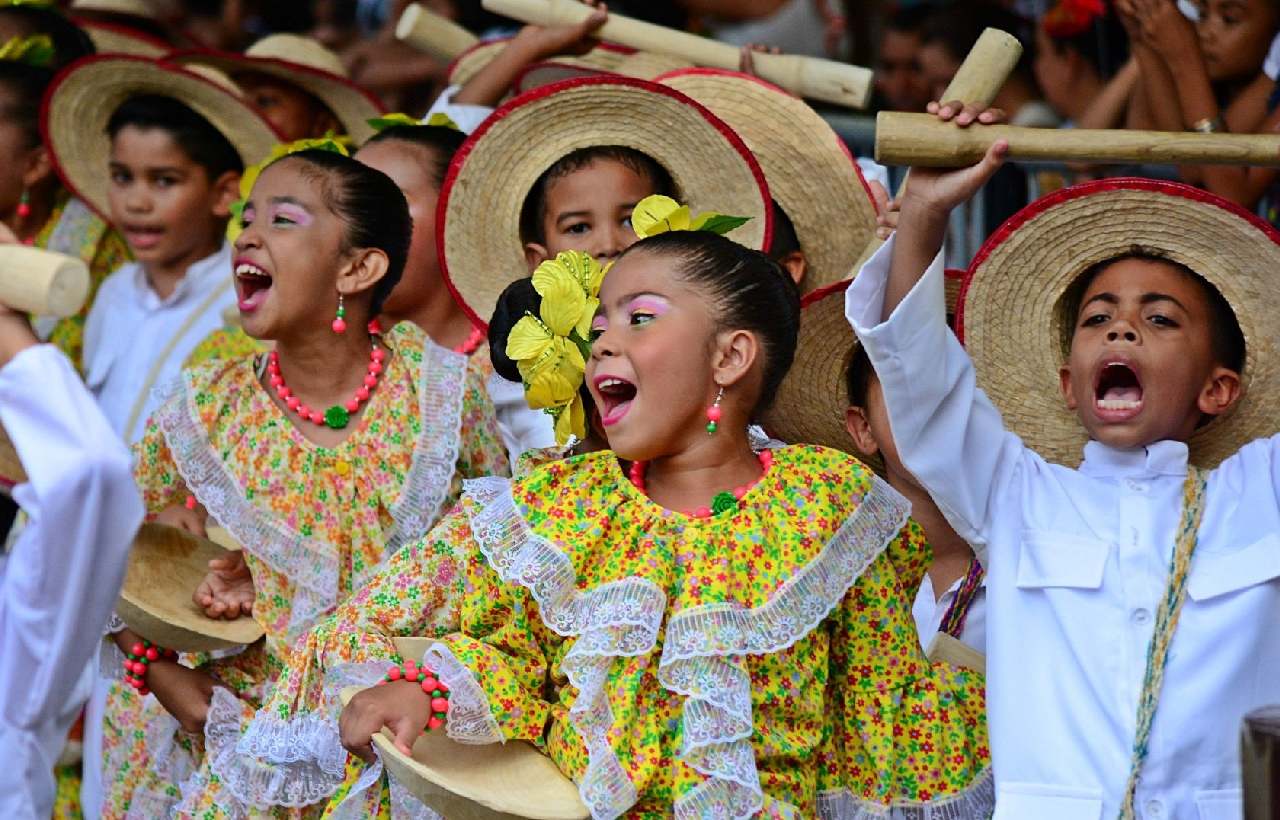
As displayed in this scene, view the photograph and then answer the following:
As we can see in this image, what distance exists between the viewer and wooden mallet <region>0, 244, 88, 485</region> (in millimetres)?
2869

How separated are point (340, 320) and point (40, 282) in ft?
5.08

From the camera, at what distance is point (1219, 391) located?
384cm

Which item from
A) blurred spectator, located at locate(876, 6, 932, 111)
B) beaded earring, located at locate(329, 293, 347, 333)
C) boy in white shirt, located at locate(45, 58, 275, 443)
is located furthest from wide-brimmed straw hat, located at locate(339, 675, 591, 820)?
blurred spectator, located at locate(876, 6, 932, 111)

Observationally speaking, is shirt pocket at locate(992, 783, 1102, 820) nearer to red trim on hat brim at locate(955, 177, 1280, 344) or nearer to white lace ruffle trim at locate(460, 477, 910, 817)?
white lace ruffle trim at locate(460, 477, 910, 817)

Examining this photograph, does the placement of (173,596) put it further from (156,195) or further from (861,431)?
(156,195)

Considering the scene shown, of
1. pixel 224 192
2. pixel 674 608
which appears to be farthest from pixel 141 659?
pixel 224 192

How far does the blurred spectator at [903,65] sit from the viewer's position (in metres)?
7.04

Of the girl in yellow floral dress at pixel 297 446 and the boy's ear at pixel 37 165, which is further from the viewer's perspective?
the boy's ear at pixel 37 165

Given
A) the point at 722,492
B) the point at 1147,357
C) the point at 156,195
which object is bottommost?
the point at 722,492

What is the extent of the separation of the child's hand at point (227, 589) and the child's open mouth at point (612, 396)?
106 cm

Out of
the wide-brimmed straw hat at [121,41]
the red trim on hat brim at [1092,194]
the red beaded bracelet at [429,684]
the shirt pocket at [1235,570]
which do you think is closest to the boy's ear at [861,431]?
the red trim on hat brim at [1092,194]

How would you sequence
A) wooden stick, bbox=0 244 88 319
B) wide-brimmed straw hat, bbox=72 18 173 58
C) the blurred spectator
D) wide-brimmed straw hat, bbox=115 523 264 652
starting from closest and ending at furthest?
wooden stick, bbox=0 244 88 319 → wide-brimmed straw hat, bbox=115 523 264 652 → wide-brimmed straw hat, bbox=72 18 173 58 → the blurred spectator

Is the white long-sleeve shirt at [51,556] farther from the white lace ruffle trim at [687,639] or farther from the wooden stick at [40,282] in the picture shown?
the white lace ruffle trim at [687,639]

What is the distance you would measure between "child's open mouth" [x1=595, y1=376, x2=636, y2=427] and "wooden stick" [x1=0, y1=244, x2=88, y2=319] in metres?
1.01
